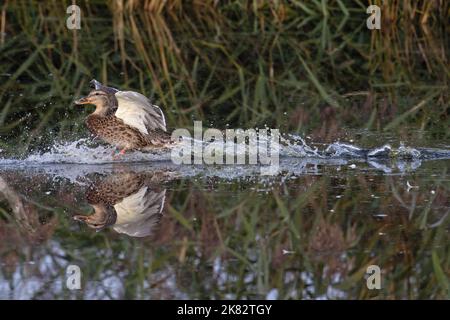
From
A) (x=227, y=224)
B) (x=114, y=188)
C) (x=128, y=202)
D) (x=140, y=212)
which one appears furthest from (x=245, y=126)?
(x=227, y=224)

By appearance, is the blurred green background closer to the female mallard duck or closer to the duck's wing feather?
the female mallard duck

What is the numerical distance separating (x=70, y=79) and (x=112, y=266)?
14.5 ft

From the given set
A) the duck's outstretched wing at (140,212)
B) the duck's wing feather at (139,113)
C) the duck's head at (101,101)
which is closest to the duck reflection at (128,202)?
the duck's outstretched wing at (140,212)

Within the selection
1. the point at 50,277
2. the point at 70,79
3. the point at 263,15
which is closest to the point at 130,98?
the point at 70,79

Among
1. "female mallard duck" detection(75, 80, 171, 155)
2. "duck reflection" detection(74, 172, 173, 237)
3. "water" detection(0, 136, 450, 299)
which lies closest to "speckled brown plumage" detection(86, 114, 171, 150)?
"female mallard duck" detection(75, 80, 171, 155)

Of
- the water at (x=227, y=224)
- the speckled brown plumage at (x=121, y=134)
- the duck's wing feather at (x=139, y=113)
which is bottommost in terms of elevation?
the water at (x=227, y=224)

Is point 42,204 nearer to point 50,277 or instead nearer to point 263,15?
point 50,277

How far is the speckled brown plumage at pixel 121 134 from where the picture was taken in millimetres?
7184

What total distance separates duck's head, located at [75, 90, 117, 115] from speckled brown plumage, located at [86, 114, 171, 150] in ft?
0.17

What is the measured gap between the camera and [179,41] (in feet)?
33.6

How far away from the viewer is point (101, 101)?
722 centimetres

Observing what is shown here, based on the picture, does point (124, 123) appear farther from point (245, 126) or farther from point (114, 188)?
point (114, 188)

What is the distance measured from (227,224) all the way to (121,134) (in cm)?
205

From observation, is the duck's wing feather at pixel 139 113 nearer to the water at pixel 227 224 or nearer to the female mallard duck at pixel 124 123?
the female mallard duck at pixel 124 123
